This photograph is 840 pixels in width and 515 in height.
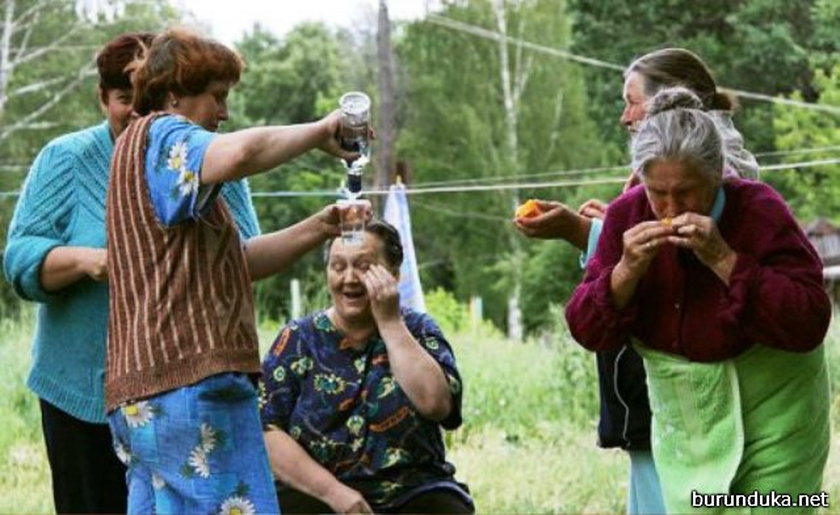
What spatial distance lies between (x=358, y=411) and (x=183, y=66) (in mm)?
1237

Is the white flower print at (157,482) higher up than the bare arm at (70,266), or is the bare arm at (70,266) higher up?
the bare arm at (70,266)

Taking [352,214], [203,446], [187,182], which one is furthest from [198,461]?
[352,214]

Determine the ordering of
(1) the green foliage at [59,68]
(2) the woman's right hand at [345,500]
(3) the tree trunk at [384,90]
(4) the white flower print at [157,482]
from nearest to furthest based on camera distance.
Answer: (4) the white flower print at [157,482] → (2) the woman's right hand at [345,500] → (3) the tree trunk at [384,90] → (1) the green foliage at [59,68]

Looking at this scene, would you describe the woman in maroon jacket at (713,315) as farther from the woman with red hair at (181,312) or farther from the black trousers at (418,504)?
the black trousers at (418,504)

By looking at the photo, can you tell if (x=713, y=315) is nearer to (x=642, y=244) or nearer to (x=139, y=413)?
(x=642, y=244)

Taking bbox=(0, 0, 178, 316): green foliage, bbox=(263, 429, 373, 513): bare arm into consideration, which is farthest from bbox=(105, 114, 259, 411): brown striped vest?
bbox=(0, 0, 178, 316): green foliage

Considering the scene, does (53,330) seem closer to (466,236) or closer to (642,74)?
(642,74)

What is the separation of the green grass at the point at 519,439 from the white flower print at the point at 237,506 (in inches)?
105

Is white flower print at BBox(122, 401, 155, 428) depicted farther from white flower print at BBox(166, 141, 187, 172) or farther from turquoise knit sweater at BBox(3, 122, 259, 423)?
turquoise knit sweater at BBox(3, 122, 259, 423)

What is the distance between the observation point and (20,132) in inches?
1072

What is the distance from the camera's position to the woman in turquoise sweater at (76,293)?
11.9 ft

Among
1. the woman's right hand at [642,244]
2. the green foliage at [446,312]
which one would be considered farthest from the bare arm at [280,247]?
the green foliage at [446,312]

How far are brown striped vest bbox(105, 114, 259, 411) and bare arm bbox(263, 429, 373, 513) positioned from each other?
2.99 ft

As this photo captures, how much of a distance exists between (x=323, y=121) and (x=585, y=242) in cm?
111
